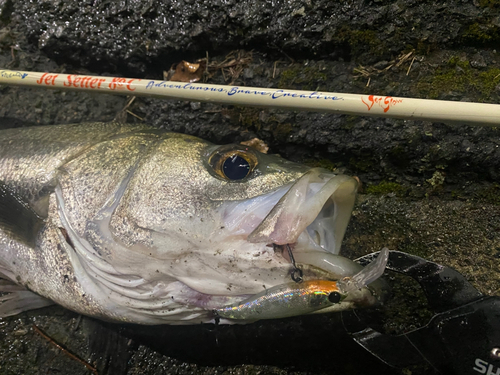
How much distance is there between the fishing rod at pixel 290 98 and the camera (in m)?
1.36

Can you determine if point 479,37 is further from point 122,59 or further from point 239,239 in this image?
point 122,59

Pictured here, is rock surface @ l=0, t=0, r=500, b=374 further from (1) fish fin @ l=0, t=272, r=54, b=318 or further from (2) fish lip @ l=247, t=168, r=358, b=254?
(2) fish lip @ l=247, t=168, r=358, b=254

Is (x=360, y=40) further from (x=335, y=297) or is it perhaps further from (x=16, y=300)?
(x=16, y=300)

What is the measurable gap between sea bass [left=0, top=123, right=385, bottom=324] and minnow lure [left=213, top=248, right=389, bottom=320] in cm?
2

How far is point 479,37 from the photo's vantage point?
6.50ft

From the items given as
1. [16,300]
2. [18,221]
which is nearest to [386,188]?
[18,221]

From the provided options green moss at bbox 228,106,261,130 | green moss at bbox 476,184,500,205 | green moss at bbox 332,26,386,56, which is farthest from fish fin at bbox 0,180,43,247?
green moss at bbox 476,184,500,205

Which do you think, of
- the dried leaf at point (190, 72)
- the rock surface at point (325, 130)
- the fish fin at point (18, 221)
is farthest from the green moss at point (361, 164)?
the fish fin at point (18, 221)

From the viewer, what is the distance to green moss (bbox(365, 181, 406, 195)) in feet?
6.59

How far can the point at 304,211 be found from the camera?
1238 mm

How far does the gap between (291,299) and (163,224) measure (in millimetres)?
580

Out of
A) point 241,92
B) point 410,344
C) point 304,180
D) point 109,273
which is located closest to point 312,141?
point 241,92

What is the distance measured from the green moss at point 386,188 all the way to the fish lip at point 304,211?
0.66m

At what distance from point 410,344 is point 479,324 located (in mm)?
292
